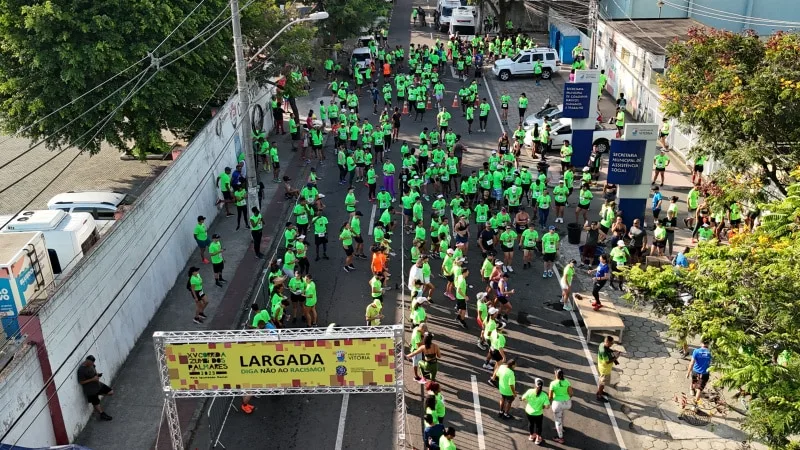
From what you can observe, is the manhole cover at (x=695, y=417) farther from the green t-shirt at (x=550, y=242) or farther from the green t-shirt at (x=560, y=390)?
the green t-shirt at (x=550, y=242)

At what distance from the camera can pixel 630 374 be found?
1527 centimetres

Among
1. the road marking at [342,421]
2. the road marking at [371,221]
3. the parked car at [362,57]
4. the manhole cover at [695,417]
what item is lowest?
the road marking at [342,421]

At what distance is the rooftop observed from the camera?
31812 mm

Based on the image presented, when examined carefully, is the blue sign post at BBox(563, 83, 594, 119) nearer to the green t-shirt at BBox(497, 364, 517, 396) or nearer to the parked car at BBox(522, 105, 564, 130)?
the parked car at BBox(522, 105, 564, 130)

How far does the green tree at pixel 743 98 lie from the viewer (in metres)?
15.5

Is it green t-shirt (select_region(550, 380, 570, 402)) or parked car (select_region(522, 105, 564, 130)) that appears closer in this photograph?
green t-shirt (select_region(550, 380, 570, 402))

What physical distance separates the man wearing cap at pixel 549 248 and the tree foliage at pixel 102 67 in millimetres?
10985

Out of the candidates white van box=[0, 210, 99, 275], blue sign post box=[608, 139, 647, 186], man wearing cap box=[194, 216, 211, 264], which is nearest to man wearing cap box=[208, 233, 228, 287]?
man wearing cap box=[194, 216, 211, 264]

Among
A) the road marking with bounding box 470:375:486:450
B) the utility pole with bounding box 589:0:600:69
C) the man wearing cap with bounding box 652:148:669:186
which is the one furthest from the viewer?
the utility pole with bounding box 589:0:600:69

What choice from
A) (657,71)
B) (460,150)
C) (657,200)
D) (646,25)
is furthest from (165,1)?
(646,25)

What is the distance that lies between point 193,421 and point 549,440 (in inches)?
250

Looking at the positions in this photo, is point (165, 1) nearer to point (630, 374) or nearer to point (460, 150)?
point (460, 150)

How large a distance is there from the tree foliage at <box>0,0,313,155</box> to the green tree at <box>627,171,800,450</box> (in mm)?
14940

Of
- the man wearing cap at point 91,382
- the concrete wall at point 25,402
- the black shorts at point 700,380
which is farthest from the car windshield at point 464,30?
the concrete wall at point 25,402
